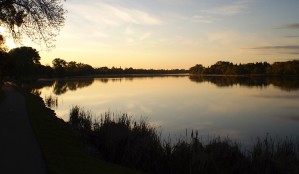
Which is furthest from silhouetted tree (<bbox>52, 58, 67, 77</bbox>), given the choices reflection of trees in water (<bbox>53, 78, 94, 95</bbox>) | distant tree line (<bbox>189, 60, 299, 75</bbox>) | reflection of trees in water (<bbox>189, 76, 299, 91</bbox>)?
distant tree line (<bbox>189, 60, 299, 75</bbox>)

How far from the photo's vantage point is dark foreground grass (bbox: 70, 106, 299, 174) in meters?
13.2

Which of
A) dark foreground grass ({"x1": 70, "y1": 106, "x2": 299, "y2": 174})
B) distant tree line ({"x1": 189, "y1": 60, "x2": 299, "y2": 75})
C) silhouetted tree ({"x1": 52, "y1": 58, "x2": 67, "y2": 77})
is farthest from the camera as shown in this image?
silhouetted tree ({"x1": 52, "y1": 58, "x2": 67, "y2": 77})

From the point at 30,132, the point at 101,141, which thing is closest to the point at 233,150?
the point at 101,141

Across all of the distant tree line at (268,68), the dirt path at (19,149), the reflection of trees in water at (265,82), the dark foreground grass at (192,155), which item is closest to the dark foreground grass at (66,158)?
the dirt path at (19,149)

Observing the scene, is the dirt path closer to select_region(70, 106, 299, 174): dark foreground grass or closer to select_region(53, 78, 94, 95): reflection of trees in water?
select_region(70, 106, 299, 174): dark foreground grass

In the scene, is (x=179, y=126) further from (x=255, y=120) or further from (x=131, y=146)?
(x=131, y=146)

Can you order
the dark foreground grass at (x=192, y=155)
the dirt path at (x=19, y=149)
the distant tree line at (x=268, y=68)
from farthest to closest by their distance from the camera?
the distant tree line at (x=268, y=68) < the dark foreground grass at (x=192, y=155) < the dirt path at (x=19, y=149)

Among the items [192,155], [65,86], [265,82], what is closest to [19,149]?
[192,155]

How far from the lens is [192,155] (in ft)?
45.2

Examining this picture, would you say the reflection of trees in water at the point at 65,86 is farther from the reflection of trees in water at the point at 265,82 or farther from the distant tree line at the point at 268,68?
the distant tree line at the point at 268,68

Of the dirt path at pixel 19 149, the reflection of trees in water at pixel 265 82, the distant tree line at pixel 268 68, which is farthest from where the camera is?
the distant tree line at pixel 268 68

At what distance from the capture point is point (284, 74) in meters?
158

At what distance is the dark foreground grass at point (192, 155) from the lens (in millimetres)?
13234

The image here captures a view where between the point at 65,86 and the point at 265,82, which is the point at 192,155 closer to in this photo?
the point at 65,86
